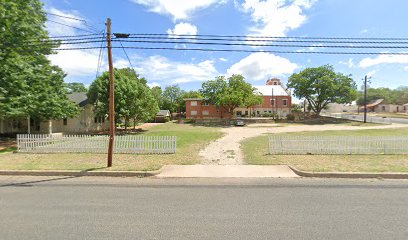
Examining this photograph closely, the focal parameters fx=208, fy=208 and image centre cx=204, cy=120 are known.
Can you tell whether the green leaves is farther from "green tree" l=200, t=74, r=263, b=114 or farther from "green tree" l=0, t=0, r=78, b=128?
"green tree" l=200, t=74, r=263, b=114

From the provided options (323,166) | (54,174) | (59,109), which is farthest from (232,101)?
(54,174)

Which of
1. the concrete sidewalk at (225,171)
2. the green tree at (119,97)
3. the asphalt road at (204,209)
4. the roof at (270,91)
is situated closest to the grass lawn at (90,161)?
the concrete sidewalk at (225,171)

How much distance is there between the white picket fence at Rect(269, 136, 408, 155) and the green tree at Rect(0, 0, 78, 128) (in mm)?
14653

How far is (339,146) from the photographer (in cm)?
1080

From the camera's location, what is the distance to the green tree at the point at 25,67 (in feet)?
44.2

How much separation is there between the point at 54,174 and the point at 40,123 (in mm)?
22004

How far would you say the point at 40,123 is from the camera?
2481 centimetres

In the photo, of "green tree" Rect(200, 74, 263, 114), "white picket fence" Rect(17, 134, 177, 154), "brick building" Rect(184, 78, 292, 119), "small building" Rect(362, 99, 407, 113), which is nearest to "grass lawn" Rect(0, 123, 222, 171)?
"white picket fence" Rect(17, 134, 177, 154)

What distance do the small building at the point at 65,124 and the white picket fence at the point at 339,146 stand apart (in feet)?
71.4

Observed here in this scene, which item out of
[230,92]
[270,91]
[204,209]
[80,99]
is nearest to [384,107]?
[270,91]

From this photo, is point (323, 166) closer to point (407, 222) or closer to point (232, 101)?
point (407, 222)

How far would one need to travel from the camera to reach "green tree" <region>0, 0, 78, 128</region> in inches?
530

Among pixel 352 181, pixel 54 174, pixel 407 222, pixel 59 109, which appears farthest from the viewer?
pixel 59 109

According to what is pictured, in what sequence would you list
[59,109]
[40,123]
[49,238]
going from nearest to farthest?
[49,238] < [59,109] < [40,123]
